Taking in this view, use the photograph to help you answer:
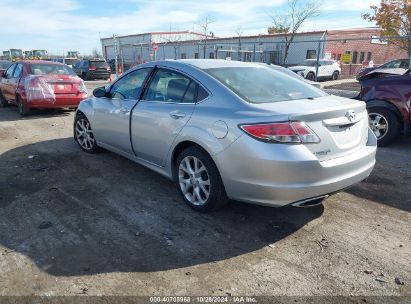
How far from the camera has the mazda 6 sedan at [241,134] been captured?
3000mm

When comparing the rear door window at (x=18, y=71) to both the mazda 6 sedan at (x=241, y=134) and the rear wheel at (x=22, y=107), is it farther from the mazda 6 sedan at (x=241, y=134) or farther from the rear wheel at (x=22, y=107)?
the mazda 6 sedan at (x=241, y=134)

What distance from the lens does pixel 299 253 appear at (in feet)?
10.0

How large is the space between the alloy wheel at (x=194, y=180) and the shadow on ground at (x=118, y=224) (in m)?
0.17

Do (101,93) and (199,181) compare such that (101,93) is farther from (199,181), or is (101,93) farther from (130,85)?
(199,181)

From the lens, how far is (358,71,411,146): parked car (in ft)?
19.5

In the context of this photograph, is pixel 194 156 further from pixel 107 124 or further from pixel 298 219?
pixel 107 124

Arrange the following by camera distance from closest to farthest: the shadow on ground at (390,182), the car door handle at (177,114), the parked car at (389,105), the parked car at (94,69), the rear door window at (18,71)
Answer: the car door handle at (177,114) < the shadow on ground at (390,182) < the parked car at (389,105) < the rear door window at (18,71) < the parked car at (94,69)

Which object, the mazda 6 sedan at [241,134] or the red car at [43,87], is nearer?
the mazda 6 sedan at [241,134]

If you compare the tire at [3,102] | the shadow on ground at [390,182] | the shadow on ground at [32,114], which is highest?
the tire at [3,102]

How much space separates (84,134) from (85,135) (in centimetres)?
4

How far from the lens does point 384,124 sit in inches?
245

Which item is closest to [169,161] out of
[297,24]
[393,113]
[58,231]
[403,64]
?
[58,231]

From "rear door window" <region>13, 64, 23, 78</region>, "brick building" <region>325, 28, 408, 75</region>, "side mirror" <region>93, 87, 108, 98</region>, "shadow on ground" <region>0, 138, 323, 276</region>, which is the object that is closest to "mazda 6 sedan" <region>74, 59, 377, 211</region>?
"shadow on ground" <region>0, 138, 323, 276</region>

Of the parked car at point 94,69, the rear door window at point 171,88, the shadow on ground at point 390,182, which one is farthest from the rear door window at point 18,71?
the parked car at point 94,69
